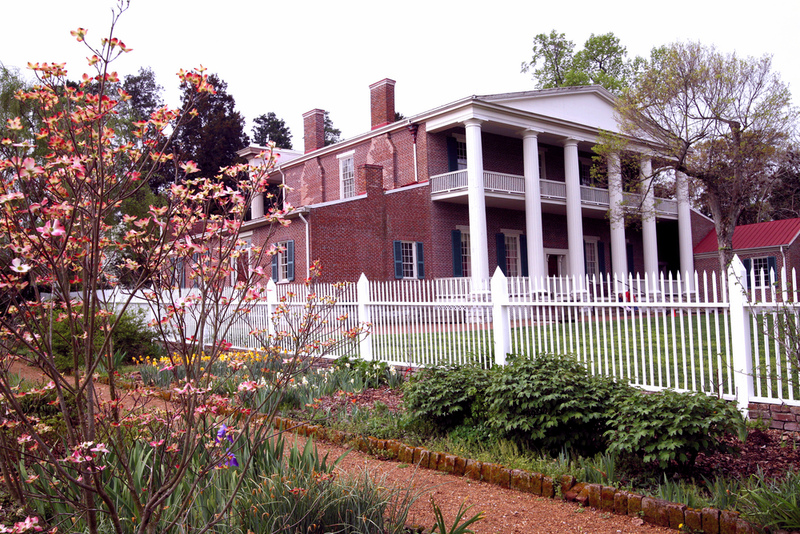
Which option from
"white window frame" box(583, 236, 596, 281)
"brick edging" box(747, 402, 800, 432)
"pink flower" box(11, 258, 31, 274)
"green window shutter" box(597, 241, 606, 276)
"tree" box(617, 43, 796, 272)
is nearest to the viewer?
"pink flower" box(11, 258, 31, 274)

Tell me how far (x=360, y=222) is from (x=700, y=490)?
54.7ft

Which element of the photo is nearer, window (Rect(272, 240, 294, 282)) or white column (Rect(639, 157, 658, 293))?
window (Rect(272, 240, 294, 282))

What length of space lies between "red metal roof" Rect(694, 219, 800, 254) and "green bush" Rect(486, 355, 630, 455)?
26203 mm

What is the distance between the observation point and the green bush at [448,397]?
19.4 ft

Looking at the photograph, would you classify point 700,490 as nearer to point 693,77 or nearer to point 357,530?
point 357,530

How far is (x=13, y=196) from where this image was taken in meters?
2.28

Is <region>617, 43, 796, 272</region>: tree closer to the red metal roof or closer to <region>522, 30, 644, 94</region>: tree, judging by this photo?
the red metal roof

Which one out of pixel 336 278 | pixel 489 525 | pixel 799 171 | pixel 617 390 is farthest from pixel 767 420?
pixel 799 171

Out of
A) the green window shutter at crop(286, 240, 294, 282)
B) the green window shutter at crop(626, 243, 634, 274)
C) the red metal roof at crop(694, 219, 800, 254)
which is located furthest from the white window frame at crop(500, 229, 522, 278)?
the red metal roof at crop(694, 219, 800, 254)

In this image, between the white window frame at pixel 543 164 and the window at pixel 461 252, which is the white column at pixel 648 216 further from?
the window at pixel 461 252

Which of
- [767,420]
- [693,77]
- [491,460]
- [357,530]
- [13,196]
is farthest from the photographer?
[693,77]

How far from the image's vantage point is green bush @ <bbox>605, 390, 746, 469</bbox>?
423 cm

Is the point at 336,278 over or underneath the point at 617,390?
over

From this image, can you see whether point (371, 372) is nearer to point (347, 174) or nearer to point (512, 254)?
point (512, 254)
